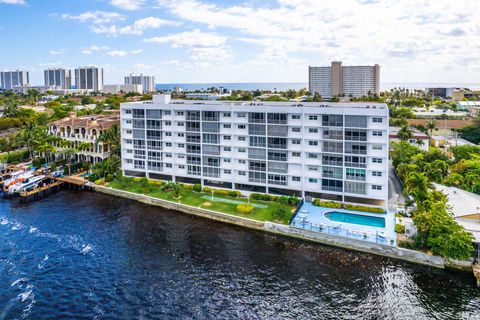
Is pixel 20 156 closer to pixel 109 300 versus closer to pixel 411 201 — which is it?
pixel 109 300

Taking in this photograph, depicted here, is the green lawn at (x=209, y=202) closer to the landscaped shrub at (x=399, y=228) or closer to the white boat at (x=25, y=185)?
the landscaped shrub at (x=399, y=228)

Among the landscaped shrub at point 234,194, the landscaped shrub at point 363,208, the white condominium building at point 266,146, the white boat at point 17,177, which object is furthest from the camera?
the white boat at point 17,177

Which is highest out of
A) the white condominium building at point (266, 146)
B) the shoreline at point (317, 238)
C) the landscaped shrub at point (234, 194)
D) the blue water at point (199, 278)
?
the white condominium building at point (266, 146)

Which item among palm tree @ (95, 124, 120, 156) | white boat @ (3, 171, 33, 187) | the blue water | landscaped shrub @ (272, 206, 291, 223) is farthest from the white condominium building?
white boat @ (3, 171, 33, 187)

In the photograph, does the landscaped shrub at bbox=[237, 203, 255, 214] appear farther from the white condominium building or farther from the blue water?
the white condominium building

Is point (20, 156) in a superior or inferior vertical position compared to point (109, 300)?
superior

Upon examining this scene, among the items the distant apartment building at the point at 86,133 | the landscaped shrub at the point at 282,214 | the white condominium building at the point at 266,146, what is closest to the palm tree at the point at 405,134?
the white condominium building at the point at 266,146

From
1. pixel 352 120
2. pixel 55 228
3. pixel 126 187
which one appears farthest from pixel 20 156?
pixel 352 120
